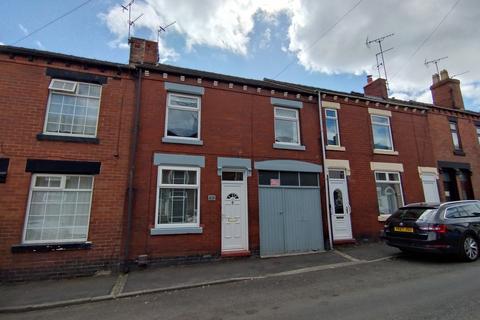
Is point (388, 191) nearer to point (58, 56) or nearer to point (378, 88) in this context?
point (378, 88)

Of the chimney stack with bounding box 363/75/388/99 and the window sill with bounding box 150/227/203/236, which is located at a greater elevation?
the chimney stack with bounding box 363/75/388/99

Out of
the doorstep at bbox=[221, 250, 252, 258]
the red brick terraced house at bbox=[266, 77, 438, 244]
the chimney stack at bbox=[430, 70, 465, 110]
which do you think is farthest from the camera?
the chimney stack at bbox=[430, 70, 465, 110]

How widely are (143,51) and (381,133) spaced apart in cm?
1058

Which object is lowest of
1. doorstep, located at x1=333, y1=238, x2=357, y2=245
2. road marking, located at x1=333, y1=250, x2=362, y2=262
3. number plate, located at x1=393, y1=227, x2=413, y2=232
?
road marking, located at x1=333, y1=250, x2=362, y2=262

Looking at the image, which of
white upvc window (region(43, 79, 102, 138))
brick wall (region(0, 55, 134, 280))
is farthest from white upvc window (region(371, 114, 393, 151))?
white upvc window (region(43, 79, 102, 138))

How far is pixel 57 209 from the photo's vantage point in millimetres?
7660


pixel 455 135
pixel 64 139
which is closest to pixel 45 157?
pixel 64 139

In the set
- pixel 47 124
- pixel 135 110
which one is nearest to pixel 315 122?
pixel 135 110

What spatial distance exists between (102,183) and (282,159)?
19.7 feet

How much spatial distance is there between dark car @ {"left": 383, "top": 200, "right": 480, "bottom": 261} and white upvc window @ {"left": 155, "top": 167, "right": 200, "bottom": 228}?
6.13 metres

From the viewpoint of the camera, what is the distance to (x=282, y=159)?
10219mm

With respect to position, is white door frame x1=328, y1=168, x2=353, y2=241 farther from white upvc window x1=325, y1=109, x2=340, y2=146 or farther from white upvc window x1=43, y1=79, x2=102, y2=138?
white upvc window x1=43, y1=79, x2=102, y2=138

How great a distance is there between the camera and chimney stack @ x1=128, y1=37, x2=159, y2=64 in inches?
378

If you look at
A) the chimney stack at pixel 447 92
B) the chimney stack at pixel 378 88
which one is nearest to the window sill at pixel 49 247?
the chimney stack at pixel 378 88
